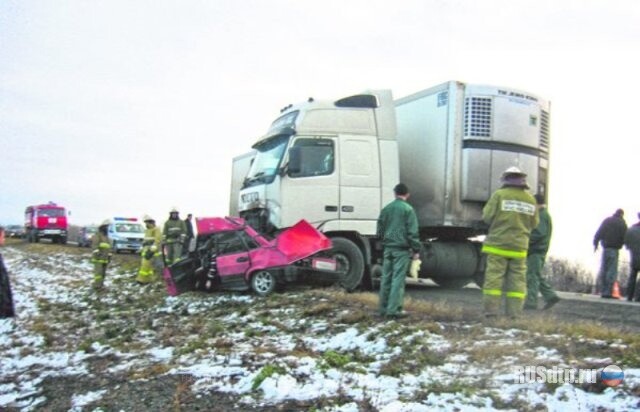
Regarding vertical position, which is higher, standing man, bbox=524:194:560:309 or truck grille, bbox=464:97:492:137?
truck grille, bbox=464:97:492:137

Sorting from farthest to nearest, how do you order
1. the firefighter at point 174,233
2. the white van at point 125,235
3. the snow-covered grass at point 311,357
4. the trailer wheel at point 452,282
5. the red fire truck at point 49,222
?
1. the red fire truck at point 49,222
2. the white van at point 125,235
3. the firefighter at point 174,233
4. the trailer wheel at point 452,282
5. the snow-covered grass at point 311,357

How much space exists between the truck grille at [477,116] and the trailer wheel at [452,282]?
10.6 ft

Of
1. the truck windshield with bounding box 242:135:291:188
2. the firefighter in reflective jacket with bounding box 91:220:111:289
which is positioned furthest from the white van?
the truck windshield with bounding box 242:135:291:188

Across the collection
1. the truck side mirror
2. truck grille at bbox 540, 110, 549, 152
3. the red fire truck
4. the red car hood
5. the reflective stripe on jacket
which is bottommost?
the red fire truck

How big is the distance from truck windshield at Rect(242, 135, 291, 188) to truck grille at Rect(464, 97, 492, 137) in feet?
10.5

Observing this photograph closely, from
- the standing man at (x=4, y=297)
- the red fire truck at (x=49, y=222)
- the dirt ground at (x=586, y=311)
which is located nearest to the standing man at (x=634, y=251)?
the dirt ground at (x=586, y=311)

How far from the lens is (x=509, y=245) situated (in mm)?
6773

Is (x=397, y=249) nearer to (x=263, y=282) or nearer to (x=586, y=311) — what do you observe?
(x=586, y=311)

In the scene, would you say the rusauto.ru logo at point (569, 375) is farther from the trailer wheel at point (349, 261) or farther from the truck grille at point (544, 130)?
the truck grille at point (544, 130)

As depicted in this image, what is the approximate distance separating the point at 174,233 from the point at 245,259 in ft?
18.3

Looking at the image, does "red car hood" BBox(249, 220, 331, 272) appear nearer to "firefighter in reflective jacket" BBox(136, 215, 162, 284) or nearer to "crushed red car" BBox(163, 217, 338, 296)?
"crushed red car" BBox(163, 217, 338, 296)

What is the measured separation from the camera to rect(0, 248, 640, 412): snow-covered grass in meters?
4.43

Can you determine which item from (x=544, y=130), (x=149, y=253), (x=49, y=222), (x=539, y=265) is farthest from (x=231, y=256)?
(x=49, y=222)

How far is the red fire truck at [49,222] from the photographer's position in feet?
134
